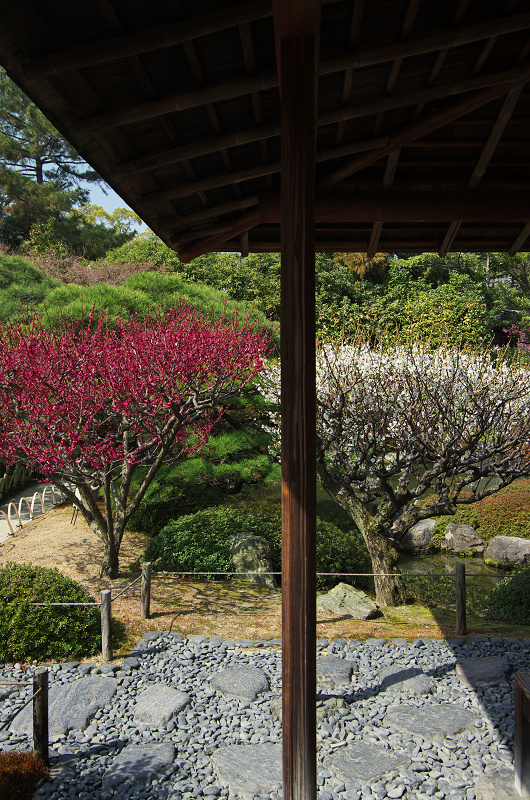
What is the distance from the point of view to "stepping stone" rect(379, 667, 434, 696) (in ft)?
15.1

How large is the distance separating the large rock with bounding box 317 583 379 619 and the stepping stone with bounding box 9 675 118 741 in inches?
103

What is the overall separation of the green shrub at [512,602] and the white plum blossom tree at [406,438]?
102cm

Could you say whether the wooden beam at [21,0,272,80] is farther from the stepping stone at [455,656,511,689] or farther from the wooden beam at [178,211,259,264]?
the stepping stone at [455,656,511,689]

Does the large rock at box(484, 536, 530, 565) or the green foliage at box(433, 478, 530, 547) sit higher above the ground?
the green foliage at box(433, 478, 530, 547)

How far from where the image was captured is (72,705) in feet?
14.5

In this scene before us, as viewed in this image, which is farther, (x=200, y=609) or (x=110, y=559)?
(x=110, y=559)

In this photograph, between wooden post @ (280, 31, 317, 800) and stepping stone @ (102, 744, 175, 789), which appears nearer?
wooden post @ (280, 31, 317, 800)

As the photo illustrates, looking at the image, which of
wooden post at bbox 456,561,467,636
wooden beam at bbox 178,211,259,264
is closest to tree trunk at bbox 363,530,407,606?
wooden post at bbox 456,561,467,636

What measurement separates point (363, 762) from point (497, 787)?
769mm

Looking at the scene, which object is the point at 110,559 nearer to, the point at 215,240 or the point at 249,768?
the point at 249,768

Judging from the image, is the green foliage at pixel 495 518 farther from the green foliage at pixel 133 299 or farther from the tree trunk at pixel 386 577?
the green foliage at pixel 133 299

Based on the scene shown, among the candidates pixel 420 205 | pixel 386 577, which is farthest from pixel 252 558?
pixel 420 205

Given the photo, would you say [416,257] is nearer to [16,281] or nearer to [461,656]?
[16,281]

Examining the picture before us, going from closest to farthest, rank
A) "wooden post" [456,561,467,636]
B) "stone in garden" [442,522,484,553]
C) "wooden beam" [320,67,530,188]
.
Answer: "wooden beam" [320,67,530,188] < "wooden post" [456,561,467,636] < "stone in garden" [442,522,484,553]
